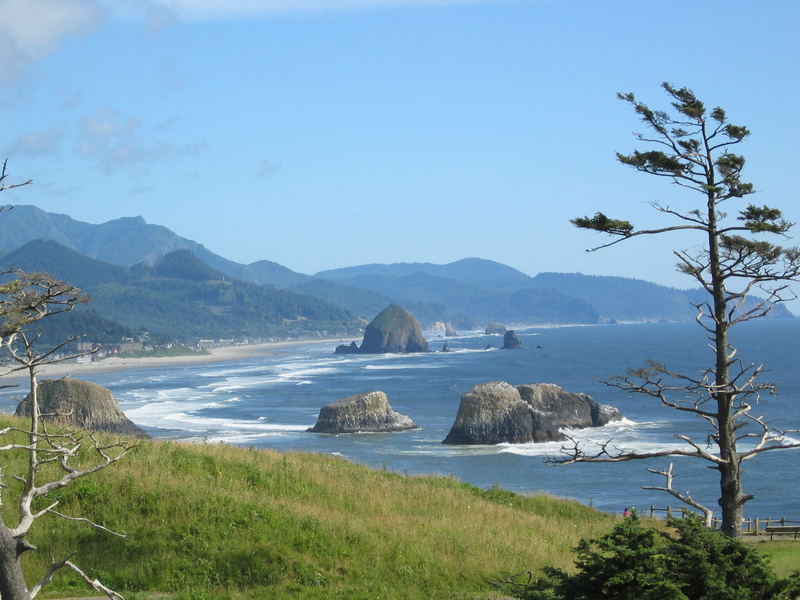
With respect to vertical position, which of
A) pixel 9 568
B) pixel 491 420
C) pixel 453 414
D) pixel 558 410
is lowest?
pixel 453 414

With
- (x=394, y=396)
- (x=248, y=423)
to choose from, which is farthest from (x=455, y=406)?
(x=248, y=423)

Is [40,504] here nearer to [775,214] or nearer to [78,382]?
[775,214]

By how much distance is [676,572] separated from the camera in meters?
10.4

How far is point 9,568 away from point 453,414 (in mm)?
68363

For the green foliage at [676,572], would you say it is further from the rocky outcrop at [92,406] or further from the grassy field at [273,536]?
the rocky outcrop at [92,406]

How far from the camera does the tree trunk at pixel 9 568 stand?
10.0 m

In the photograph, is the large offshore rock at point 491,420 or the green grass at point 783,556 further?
the large offshore rock at point 491,420

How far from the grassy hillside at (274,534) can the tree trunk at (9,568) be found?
4.57 m

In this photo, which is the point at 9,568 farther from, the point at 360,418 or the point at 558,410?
the point at 558,410

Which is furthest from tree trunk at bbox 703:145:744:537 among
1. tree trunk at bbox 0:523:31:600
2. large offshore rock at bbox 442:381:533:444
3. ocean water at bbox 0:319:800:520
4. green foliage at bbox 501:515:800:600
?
large offshore rock at bbox 442:381:533:444

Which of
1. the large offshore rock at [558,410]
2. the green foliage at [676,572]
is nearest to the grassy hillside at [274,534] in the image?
the green foliage at [676,572]

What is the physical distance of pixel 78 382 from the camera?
55000 millimetres

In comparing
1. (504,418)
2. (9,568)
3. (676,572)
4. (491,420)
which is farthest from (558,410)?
(9,568)

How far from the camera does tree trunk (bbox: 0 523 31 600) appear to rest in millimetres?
10023
